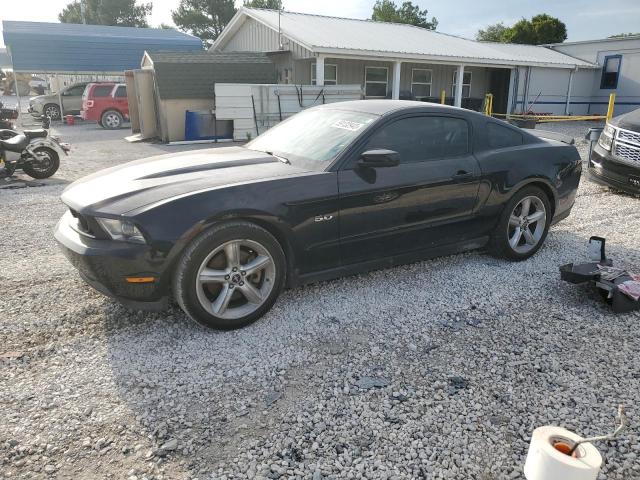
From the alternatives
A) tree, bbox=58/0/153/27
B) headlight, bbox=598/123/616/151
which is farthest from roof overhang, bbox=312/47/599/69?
tree, bbox=58/0/153/27

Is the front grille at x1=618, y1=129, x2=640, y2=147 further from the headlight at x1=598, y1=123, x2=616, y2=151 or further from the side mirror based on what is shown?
the side mirror

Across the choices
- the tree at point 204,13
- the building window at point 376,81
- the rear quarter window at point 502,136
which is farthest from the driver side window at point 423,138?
the tree at point 204,13

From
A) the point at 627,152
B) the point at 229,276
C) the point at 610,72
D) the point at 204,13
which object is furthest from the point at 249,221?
the point at 204,13

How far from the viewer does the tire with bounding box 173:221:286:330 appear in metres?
3.12

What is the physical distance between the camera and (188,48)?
88.8ft

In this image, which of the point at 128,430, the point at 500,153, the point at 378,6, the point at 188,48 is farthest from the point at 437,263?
the point at 378,6

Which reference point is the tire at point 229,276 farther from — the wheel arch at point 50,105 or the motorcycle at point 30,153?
the wheel arch at point 50,105

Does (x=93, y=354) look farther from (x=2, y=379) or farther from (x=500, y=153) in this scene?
(x=500, y=153)

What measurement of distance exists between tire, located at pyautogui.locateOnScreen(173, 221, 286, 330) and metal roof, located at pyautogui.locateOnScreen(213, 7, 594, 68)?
12689 millimetres

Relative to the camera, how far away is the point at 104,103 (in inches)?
754

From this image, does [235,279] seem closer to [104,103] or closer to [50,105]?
[104,103]

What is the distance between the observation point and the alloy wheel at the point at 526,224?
4633 mm

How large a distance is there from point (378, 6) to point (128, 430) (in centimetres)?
6235

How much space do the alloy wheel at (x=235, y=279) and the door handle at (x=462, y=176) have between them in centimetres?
179
